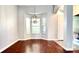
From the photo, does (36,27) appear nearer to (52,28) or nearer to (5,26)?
(52,28)

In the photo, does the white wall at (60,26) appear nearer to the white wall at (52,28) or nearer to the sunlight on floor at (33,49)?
the white wall at (52,28)

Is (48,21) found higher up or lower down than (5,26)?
higher up

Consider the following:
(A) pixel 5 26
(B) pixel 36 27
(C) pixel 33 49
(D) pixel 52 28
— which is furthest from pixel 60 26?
(A) pixel 5 26

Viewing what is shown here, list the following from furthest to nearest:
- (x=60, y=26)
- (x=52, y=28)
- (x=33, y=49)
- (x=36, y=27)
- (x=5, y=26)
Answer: (x=36, y=27) → (x=52, y=28) → (x=60, y=26) → (x=5, y=26) → (x=33, y=49)

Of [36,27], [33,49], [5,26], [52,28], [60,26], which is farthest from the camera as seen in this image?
[36,27]

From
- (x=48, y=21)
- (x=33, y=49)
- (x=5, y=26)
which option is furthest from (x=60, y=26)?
(x=5, y=26)

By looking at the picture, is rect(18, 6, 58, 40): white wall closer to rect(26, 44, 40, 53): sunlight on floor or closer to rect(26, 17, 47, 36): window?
rect(26, 17, 47, 36): window

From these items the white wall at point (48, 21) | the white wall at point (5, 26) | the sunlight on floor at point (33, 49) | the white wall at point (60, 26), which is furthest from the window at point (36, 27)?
the sunlight on floor at point (33, 49)

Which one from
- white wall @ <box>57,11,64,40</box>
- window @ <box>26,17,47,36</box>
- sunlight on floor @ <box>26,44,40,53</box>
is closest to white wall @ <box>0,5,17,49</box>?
sunlight on floor @ <box>26,44,40,53</box>

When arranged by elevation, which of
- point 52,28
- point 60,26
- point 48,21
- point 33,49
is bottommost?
point 33,49

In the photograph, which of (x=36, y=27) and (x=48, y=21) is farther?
(x=36, y=27)
